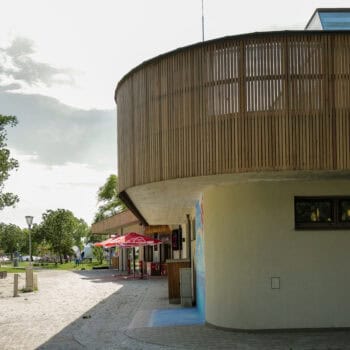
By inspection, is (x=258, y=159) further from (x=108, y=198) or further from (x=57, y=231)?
(x=108, y=198)

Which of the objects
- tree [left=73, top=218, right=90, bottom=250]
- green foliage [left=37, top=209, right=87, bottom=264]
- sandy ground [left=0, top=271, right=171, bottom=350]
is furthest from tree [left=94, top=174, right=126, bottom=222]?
sandy ground [left=0, top=271, right=171, bottom=350]

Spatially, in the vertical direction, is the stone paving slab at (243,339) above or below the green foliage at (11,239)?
below

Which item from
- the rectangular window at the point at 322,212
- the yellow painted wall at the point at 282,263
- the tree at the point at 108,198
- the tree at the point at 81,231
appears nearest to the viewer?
the yellow painted wall at the point at 282,263

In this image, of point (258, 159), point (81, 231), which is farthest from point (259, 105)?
point (81, 231)

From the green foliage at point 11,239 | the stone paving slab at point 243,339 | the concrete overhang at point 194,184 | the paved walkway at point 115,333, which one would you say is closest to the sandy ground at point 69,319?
the paved walkway at point 115,333

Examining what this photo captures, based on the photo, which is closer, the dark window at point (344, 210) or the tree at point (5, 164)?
the dark window at point (344, 210)

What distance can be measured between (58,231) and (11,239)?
127 feet

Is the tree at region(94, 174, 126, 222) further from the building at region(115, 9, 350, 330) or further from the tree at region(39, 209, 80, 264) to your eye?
the building at region(115, 9, 350, 330)

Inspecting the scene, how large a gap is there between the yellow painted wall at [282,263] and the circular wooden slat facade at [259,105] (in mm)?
1372

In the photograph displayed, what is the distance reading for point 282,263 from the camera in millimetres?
11242

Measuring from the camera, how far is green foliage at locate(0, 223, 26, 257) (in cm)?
10056

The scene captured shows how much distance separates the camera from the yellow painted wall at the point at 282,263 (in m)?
11.2

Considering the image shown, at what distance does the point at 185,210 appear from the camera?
1859 centimetres

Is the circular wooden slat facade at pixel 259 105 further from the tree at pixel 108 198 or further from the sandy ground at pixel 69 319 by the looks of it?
the tree at pixel 108 198
